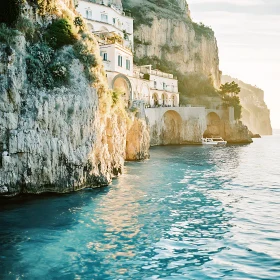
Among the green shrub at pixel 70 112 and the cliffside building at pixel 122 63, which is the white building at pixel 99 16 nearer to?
the cliffside building at pixel 122 63

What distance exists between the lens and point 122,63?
53.6 meters

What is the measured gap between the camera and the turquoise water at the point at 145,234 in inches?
460

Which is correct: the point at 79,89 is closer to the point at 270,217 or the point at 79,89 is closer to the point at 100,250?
the point at 100,250

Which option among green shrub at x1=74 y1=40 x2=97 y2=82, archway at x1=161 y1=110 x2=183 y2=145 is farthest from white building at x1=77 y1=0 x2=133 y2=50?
green shrub at x1=74 y1=40 x2=97 y2=82

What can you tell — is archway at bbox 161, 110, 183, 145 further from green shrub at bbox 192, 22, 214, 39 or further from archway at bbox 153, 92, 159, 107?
green shrub at bbox 192, 22, 214, 39

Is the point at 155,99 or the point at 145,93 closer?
the point at 145,93

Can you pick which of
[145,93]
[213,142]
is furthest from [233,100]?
[145,93]

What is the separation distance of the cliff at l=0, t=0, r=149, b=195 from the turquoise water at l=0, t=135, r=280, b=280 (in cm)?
172

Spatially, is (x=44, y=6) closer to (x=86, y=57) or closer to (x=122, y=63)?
(x=86, y=57)

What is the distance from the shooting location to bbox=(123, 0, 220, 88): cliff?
93.4 meters

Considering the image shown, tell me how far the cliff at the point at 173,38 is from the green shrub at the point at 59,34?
209 feet

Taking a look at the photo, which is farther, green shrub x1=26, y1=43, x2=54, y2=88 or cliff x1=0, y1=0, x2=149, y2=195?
green shrub x1=26, y1=43, x2=54, y2=88

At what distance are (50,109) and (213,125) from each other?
72649mm

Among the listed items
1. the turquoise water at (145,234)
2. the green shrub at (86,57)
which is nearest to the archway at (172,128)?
the turquoise water at (145,234)
